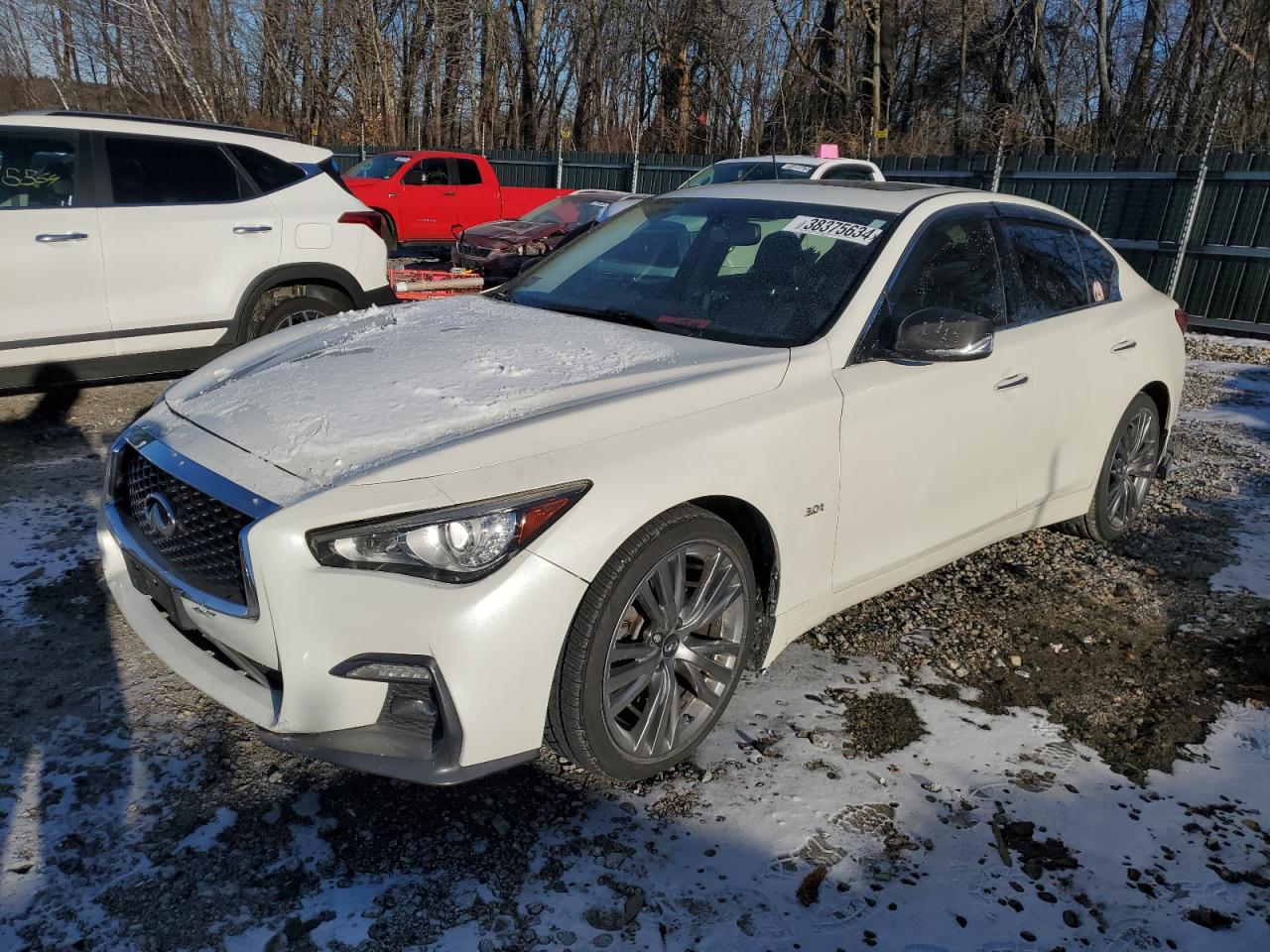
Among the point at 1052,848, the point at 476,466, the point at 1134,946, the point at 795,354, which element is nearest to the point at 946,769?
the point at 1052,848

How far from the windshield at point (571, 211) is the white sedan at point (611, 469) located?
406 inches

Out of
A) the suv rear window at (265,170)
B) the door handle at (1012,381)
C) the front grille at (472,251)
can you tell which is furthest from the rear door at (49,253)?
the front grille at (472,251)

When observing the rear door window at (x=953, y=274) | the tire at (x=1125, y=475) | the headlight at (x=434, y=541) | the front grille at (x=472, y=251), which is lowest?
the front grille at (x=472, y=251)

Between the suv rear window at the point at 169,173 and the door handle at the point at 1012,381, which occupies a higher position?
the suv rear window at the point at 169,173

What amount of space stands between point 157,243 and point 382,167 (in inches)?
465

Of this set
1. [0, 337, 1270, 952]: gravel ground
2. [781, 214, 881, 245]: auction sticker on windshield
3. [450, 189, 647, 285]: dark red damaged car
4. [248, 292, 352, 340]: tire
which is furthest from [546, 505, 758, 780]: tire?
[450, 189, 647, 285]: dark red damaged car

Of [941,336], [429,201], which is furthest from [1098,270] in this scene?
→ [429,201]

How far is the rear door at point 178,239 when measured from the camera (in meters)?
5.44

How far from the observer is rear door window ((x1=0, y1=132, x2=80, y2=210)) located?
17.1 ft

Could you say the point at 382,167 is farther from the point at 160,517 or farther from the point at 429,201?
the point at 160,517

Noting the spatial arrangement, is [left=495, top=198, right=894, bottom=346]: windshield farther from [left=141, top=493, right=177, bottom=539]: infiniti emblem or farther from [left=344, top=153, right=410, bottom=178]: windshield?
[left=344, top=153, right=410, bottom=178]: windshield

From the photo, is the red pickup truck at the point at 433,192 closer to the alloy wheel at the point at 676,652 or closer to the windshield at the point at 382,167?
the windshield at the point at 382,167

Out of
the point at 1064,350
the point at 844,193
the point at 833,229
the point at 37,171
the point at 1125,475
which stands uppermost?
the point at 844,193

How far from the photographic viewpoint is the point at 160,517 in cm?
246
